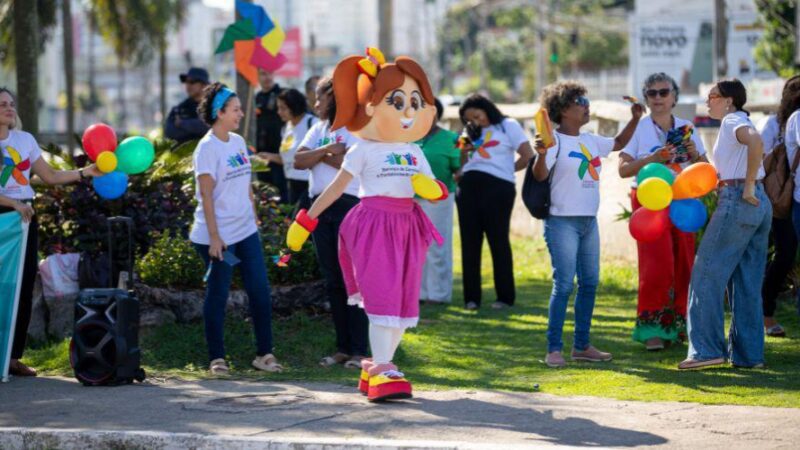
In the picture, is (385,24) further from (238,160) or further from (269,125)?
(238,160)

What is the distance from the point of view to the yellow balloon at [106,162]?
28.5ft

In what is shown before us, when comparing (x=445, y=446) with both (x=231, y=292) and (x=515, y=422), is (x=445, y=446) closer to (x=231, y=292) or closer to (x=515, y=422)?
(x=515, y=422)

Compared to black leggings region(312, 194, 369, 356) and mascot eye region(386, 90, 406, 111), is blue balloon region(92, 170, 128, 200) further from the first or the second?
mascot eye region(386, 90, 406, 111)

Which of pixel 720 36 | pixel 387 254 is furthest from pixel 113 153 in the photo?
pixel 720 36

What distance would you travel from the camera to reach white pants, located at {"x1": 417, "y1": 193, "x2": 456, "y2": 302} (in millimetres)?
12180

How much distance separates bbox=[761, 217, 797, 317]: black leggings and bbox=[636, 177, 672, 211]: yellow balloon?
233 centimetres

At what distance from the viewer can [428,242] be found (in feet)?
25.2

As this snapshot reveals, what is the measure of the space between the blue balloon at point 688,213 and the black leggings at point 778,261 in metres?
2.02

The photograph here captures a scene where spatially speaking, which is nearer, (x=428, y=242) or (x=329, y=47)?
(x=428, y=242)

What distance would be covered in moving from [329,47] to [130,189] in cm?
10291

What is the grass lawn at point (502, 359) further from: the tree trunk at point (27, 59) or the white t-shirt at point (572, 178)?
the tree trunk at point (27, 59)

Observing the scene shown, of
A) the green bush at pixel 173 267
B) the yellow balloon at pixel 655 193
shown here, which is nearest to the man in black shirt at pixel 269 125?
the green bush at pixel 173 267

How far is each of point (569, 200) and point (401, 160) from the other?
1551mm

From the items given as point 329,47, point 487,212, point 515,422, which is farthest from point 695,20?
point 329,47
